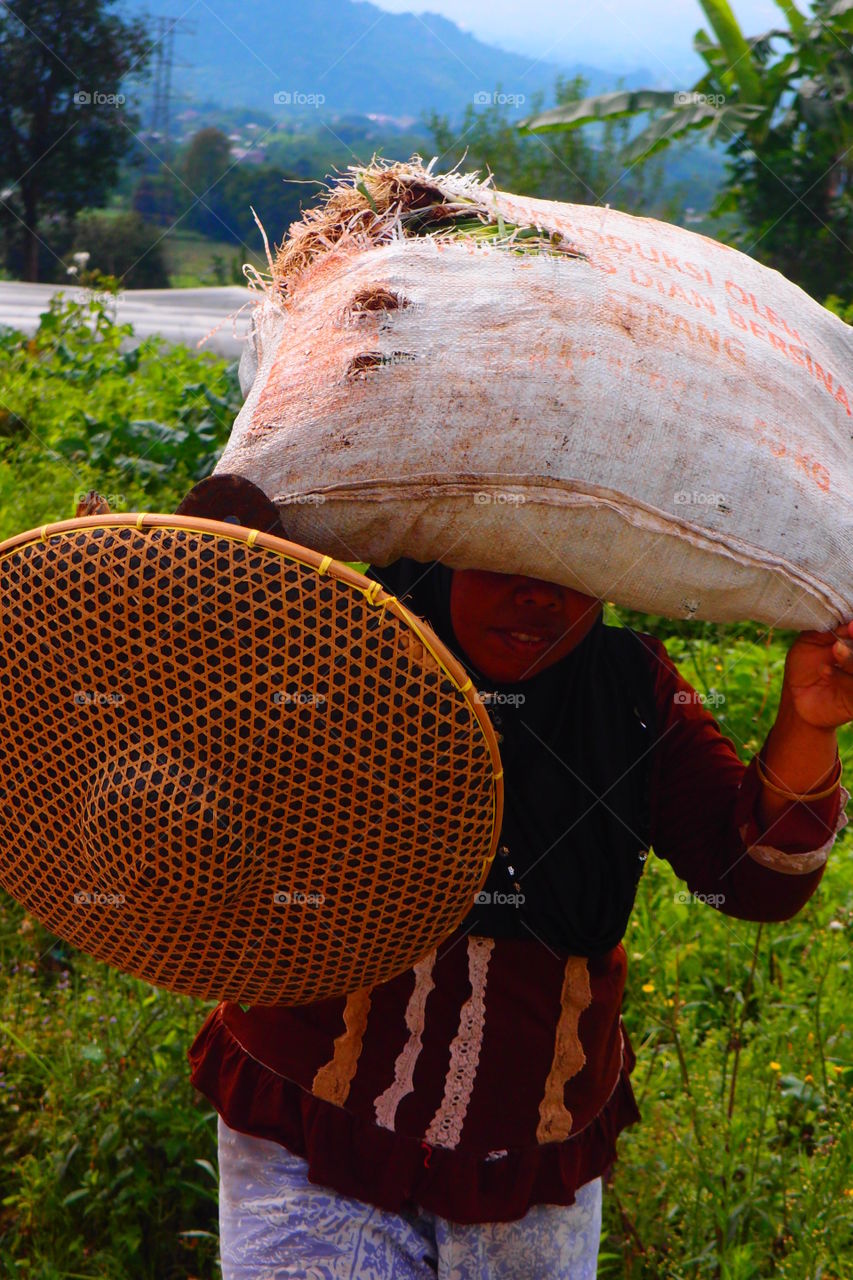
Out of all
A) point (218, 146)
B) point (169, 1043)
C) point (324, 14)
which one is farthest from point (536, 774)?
point (324, 14)

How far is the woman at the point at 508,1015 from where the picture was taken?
1479 millimetres

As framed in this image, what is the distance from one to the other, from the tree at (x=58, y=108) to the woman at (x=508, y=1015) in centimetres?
944

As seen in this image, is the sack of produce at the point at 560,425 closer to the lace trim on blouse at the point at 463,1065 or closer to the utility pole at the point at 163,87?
the lace trim on blouse at the point at 463,1065

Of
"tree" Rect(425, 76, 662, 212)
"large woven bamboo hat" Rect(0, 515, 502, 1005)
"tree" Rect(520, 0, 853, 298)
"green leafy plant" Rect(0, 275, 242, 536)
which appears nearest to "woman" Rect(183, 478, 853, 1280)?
"large woven bamboo hat" Rect(0, 515, 502, 1005)

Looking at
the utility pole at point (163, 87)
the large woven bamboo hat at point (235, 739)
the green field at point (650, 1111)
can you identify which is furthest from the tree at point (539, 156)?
the large woven bamboo hat at point (235, 739)

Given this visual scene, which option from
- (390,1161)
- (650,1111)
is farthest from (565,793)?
(650,1111)

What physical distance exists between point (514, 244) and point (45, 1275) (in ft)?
6.11

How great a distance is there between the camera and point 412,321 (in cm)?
131

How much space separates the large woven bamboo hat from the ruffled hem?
14.1 inches

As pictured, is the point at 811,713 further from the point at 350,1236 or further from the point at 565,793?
the point at 350,1236

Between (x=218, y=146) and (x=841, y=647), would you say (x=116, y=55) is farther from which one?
(x=841, y=647)

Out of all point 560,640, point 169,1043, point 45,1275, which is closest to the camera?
point 560,640

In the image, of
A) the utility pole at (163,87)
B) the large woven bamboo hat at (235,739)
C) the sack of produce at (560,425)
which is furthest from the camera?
the utility pole at (163,87)

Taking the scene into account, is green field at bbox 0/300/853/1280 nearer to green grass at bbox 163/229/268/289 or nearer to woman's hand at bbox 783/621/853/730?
woman's hand at bbox 783/621/853/730
